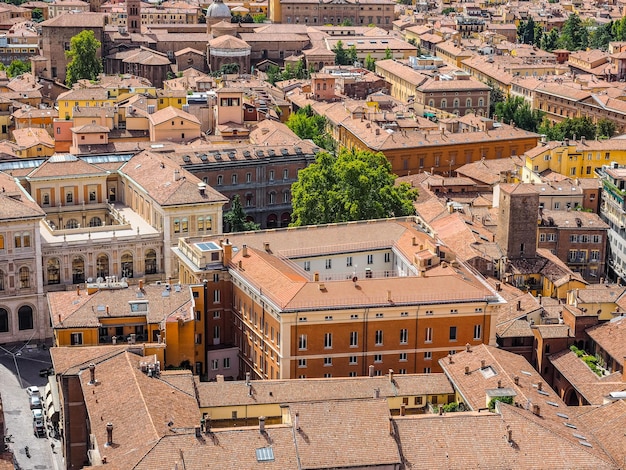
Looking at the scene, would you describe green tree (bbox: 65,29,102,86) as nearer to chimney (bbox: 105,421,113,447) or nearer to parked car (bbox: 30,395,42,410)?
parked car (bbox: 30,395,42,410)

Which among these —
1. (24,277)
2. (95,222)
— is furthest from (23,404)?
(95,222)

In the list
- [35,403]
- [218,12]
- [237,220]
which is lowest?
[35,403]

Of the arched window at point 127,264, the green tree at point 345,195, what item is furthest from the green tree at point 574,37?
the arched window at point 127,264

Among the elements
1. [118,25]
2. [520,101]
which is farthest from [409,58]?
[118,25]

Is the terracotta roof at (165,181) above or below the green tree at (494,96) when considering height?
above

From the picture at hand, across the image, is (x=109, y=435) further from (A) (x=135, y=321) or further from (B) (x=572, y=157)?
(B) (x=572, y=157)

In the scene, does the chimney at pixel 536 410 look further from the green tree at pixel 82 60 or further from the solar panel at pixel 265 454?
the green tree at pixel 82 60
